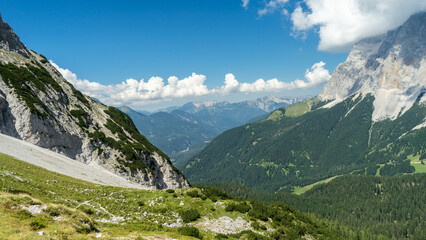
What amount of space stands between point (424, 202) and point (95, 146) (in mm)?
268737

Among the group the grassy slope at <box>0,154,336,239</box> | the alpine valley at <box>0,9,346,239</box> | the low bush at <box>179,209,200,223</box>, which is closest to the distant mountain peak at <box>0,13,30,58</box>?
the alpine valley at <box>0,9,346,239</box>

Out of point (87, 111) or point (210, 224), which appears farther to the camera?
point (87, 111)

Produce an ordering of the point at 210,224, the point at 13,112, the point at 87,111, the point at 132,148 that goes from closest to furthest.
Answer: the point at 210,224, the point at 13,112, the point at 132,148, the point at 87,111

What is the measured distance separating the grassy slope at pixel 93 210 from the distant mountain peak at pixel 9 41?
88371mm

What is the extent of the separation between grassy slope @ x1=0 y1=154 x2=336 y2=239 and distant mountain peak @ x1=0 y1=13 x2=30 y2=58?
88371 mm

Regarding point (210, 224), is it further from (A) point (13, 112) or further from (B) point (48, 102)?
(B) point (48, 102)

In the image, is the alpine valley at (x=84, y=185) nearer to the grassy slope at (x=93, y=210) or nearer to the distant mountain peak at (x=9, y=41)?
the grassy slope at (x=93, y=210)

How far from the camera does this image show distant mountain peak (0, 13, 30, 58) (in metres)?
93.4

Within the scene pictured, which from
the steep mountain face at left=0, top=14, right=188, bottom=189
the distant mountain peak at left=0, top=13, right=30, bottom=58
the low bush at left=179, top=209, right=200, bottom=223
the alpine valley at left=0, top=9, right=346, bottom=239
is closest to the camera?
the alpine valley at left=0, top=9, right=346, bottom=239

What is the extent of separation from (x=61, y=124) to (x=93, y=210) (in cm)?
6409

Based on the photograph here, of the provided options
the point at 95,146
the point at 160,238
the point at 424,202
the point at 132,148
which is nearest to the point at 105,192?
the point at 160,238

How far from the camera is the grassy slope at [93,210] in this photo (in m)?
15.4

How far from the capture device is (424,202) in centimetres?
19988

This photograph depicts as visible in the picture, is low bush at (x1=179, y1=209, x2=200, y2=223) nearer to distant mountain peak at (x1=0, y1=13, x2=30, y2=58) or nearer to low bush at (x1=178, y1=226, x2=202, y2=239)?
low bush at (x1=178, y1=226, x2=202, y2=239)
